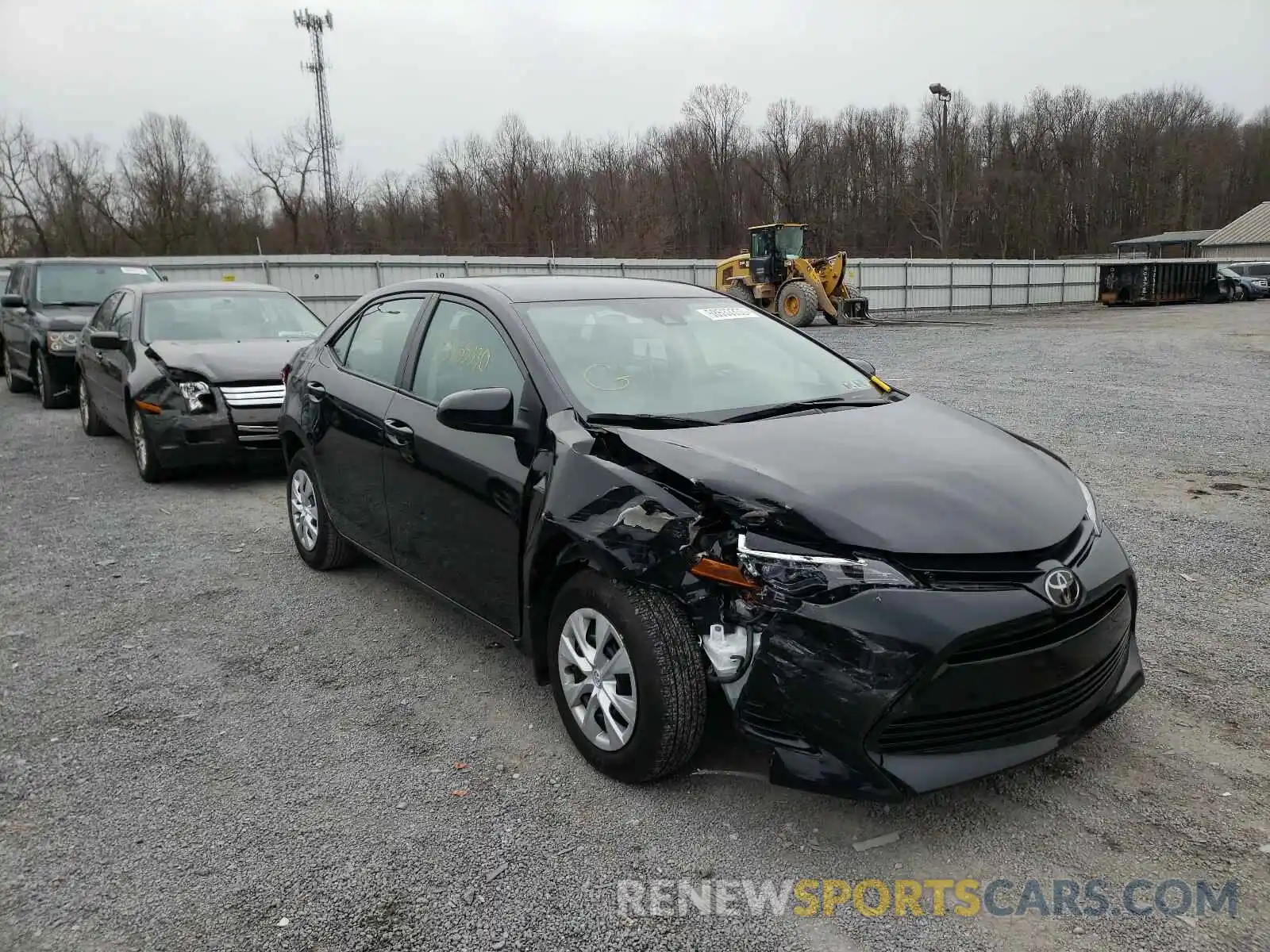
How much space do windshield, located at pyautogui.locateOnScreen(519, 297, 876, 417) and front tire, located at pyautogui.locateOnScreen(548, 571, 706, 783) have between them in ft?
2.54

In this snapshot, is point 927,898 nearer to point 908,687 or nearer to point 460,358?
point 908,687

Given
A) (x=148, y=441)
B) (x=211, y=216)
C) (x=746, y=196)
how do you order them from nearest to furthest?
(x=148, y=441), (x=211, y=216), (x=746, y=196)

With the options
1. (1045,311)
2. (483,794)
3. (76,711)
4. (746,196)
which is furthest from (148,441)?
(746,196)

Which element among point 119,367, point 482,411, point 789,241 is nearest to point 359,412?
point 482,411

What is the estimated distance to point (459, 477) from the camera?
12.2 feet

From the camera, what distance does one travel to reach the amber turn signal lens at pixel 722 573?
2658 millimetres

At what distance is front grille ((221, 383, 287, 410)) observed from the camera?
723 cm

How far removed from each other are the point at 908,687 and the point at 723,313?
2359 mm

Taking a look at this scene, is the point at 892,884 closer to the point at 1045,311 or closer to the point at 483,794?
the point at 483,794

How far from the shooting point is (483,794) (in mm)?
3088

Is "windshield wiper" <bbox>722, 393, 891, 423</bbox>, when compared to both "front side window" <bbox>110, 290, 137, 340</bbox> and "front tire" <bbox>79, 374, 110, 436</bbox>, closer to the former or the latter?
"front side window" <bbox>110, 290, 137, 340</bbox>

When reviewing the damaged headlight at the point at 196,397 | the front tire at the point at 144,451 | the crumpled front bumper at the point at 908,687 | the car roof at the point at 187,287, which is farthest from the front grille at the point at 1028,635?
the car roof at the point at 187,287

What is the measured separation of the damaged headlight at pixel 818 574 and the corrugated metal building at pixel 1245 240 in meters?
69.5

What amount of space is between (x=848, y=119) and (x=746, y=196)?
12342 mm
